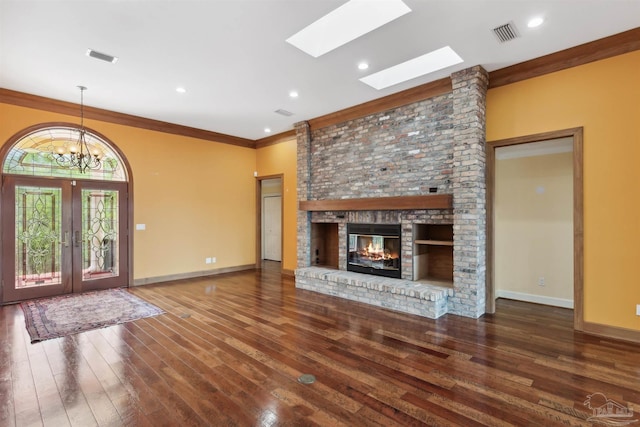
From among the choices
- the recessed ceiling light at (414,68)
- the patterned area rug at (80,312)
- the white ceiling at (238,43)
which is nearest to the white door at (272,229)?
the patterned area rug at (80,312)

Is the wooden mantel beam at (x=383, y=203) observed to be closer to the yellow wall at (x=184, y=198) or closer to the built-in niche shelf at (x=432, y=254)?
the built-in niche shelf at (x=432, y=254)

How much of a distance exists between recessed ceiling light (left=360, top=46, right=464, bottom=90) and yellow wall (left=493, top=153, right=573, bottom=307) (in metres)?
2.07

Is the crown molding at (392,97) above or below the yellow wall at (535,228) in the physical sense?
above

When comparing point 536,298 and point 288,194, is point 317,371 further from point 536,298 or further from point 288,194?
point 288,194

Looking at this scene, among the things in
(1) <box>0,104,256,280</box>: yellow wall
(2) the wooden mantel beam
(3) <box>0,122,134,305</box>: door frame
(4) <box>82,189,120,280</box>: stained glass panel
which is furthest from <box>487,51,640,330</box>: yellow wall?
(4) <box>82,189,120,280</box>: stained glass panel

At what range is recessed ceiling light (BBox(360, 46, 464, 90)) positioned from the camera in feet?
13.1

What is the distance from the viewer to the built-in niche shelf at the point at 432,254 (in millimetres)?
4980

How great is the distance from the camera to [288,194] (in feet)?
23.8

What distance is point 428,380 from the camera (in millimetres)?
2623

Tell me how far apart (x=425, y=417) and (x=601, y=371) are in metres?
1.86

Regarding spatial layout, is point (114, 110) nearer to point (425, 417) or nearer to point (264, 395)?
point (264, 395)

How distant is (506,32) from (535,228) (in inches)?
123

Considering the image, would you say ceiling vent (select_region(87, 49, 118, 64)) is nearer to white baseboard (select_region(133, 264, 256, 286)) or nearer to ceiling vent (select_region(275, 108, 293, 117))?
ceiling vent (select_region(275, 108, 293, 117))

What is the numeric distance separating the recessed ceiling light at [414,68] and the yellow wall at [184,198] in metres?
4.29
